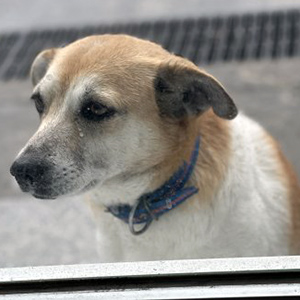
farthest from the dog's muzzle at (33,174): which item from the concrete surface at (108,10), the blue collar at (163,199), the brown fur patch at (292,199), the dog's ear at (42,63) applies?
the concrete surface at (108,10)

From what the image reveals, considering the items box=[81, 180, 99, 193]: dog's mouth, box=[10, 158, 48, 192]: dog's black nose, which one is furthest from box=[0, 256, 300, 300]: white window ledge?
box=[81, 180, 99, 193]: dog's mouth

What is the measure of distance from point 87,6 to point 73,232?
2.34m

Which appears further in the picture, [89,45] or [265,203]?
[265,203]

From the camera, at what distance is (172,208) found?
7.62 ft

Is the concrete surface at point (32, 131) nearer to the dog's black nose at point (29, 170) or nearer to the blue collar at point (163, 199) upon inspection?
the blue collar at point (163, 199)

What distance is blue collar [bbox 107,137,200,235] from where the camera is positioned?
2303 millimetres

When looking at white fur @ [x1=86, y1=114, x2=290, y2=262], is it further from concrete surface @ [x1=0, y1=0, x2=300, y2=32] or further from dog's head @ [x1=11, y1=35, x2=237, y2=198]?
concrete surface @ [x1=0, y1=0, x2=300, y2=32]

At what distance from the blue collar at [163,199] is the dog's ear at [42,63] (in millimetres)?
588

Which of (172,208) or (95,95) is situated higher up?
(95,95)

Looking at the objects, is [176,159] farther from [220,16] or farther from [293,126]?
[220,16]

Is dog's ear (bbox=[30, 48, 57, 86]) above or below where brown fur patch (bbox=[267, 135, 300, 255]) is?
above

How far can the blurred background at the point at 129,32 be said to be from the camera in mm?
→ 3484

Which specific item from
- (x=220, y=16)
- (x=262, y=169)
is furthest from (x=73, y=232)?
(x=220, y=16)

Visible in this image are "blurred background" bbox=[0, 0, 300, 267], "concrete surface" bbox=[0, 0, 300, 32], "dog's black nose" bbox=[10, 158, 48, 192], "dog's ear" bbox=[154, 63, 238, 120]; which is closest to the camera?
"dog's black nose" bbox=[10, 158, 48, 192]
